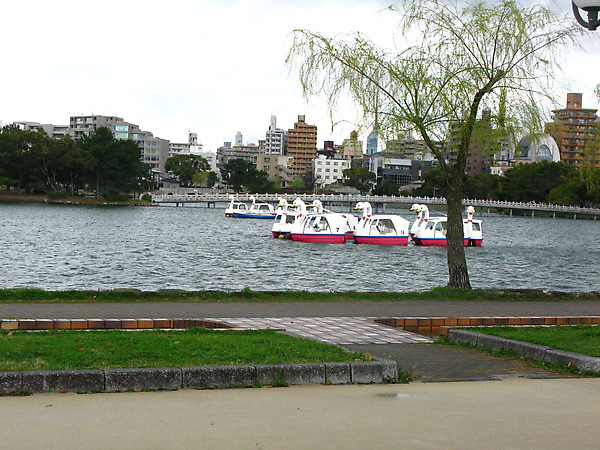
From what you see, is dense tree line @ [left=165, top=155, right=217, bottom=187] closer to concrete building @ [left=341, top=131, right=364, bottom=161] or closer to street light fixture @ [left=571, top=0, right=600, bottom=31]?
concrete building @ [left=341, top=131, right=364, bottom=161]

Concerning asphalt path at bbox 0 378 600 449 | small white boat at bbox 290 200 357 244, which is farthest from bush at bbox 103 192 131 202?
asphalt path at bbox 0 378 600 449

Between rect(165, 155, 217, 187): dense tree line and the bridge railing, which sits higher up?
rect(165, 155, 217, 187): dense tree line

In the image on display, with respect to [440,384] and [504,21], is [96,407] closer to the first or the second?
[440,384]

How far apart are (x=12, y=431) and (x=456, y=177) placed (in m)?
14.4

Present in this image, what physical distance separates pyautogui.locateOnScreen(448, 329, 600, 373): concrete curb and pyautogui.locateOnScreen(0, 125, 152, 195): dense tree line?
108250 mm

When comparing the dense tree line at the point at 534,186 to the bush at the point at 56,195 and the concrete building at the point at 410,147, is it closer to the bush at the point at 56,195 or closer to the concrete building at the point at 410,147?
the bush at the point at 56,195

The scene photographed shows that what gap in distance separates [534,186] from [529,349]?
460ft

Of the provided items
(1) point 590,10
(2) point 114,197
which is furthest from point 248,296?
(2) point 114,197

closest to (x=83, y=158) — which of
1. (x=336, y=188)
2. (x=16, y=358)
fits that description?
(x=336, y=188)

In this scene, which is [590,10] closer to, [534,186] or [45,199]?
[45,199]

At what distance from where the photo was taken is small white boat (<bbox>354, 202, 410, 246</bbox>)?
2188 inches

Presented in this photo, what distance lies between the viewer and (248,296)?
15086mm

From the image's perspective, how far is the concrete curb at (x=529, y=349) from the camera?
854 centimetres

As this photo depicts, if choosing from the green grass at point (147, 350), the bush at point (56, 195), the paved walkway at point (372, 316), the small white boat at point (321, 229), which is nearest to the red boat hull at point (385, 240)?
the small white boat at point (321, 229)
